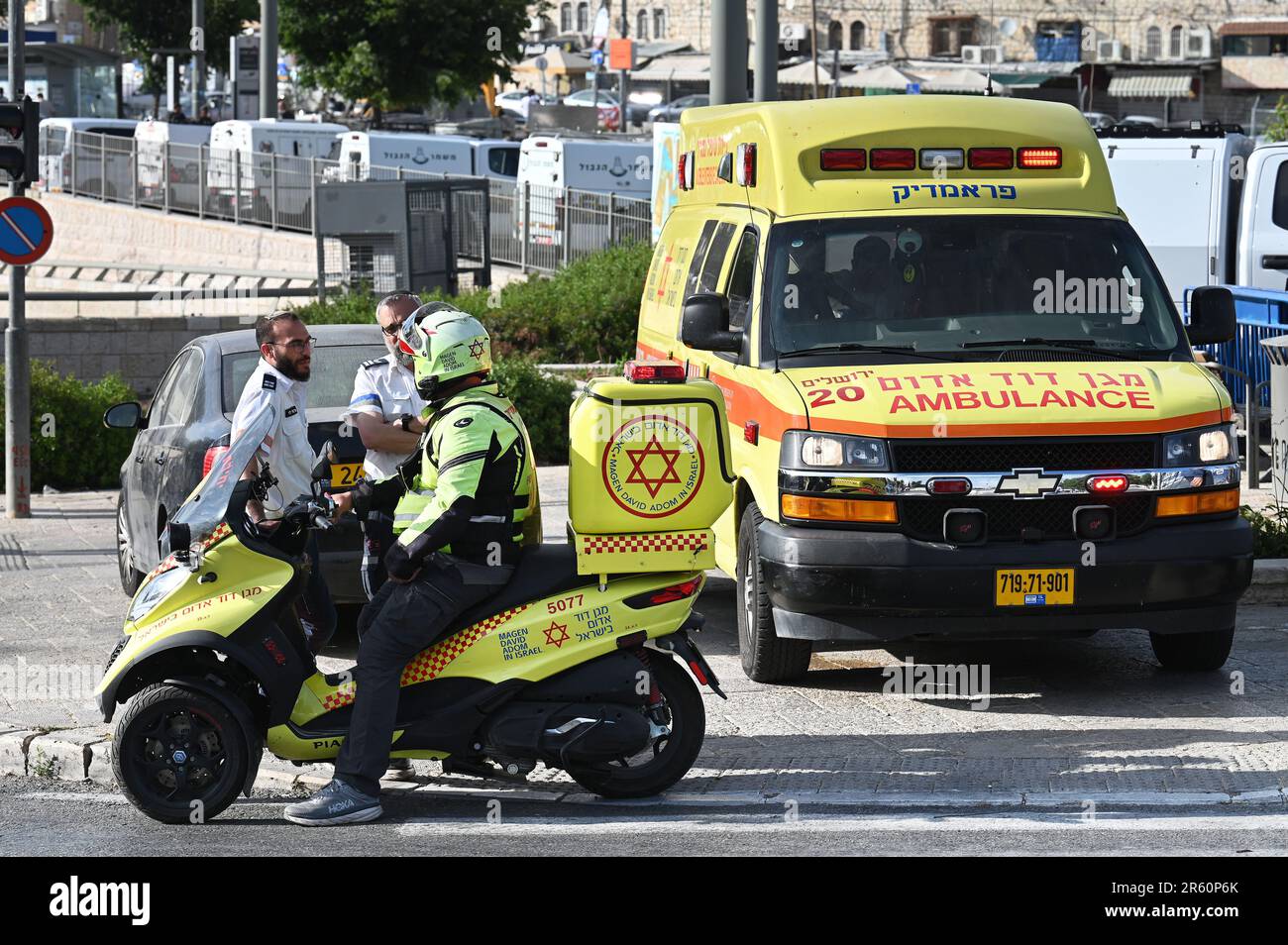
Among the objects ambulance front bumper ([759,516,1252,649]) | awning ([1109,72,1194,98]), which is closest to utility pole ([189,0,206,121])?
awning ([1109,72,1194,98])

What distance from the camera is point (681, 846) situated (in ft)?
20.7

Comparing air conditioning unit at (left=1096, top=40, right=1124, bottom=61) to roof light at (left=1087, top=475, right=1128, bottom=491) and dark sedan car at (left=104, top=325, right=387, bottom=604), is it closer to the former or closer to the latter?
dark sedan car at (left=104, top=325, right=387, bottom=604)

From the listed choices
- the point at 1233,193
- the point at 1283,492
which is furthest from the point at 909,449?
the point at 1233,193

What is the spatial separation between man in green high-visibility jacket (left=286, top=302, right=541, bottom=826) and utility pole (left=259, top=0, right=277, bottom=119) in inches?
1243


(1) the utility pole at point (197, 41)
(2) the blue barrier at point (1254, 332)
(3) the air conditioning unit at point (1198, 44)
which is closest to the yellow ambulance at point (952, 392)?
(2) the blue barrier at point (1254, 332)

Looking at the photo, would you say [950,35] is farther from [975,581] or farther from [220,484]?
[220,484]

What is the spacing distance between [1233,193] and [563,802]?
13678 mm

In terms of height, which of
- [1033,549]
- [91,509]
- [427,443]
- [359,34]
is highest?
[359,34]

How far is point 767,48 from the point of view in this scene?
1619 cm

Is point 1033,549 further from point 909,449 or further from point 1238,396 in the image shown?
point 1238,396

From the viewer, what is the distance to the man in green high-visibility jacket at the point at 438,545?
6480 millimetres

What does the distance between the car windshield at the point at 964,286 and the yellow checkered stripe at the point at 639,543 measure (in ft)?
6.75

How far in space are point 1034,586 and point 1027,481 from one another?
424 mm

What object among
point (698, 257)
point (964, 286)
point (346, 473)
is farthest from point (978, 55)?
point (346, 473)
